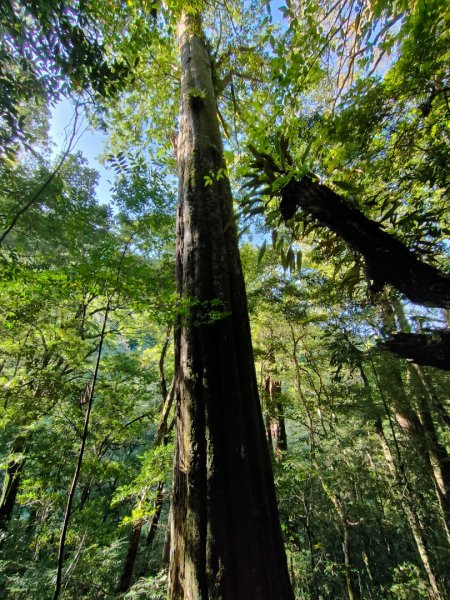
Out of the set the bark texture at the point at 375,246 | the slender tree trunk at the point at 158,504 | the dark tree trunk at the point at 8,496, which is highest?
the bark texture at the point at 375,246

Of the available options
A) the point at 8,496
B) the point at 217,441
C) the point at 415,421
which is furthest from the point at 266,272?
the point at 8,496

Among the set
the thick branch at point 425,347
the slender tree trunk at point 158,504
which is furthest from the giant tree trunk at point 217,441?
the slender tree trunk at point 158,504

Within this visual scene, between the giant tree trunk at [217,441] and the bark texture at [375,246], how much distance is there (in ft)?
2.02

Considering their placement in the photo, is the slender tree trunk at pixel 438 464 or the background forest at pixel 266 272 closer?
the background forest at pixel 266 272

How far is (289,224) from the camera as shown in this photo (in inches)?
101

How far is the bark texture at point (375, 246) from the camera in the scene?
185cm

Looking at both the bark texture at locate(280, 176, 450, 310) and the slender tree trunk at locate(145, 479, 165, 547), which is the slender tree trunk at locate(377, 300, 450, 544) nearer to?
the bark texture at locate(280, 176, 450, 310)

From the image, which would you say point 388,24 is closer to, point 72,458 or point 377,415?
point 377,415

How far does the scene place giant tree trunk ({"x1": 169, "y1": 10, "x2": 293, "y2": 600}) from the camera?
1.34 metres

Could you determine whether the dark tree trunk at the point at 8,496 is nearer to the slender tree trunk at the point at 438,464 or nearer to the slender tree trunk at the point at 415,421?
the slender tree trunk at the point at 415,421

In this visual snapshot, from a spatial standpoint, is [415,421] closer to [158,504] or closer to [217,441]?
[158,504]

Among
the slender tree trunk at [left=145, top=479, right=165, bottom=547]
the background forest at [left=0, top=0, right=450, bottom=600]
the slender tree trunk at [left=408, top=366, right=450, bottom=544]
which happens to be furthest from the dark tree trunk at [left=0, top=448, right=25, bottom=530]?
the slender tree trunk at [left=408, top=366, right=450, bottom=544]

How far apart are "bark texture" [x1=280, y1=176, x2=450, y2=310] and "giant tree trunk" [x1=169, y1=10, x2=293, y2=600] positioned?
0.61 m

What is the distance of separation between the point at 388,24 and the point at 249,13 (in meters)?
5.24
